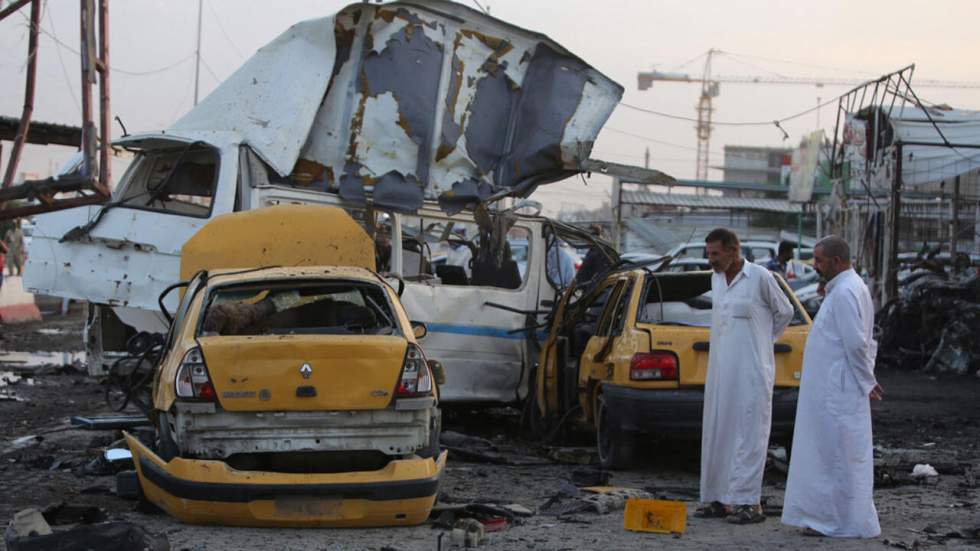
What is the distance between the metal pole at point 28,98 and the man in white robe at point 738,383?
4478 millimetres

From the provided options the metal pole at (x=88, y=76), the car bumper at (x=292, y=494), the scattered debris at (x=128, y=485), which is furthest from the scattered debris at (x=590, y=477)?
the metal pole at (x=88, y=76)

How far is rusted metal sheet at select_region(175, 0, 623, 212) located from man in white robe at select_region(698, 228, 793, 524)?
167 inches

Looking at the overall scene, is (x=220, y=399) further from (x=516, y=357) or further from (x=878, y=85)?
(x=878, y=85)

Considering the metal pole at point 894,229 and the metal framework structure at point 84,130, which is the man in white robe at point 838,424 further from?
the metal pole at point 894,229

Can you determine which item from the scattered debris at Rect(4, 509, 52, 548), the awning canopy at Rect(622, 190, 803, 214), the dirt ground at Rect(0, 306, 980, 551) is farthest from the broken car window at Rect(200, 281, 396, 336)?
the awning canopy at Rect(622, 190, 803, 214)

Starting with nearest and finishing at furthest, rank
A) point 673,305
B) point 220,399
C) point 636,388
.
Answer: point 220,399 < point 636,388 < point 673,305

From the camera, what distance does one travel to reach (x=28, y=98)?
8.73 m

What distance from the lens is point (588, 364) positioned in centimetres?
1016

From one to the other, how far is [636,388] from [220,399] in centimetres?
330

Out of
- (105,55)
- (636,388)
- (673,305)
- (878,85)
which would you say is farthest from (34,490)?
(878,85)

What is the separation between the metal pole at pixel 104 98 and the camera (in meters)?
8.88

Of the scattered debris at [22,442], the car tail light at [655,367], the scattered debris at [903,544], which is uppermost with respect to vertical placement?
the car tail light at [655,367]

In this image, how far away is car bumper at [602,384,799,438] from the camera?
352 inches

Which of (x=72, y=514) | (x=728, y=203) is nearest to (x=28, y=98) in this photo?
(x=72, y=514)
